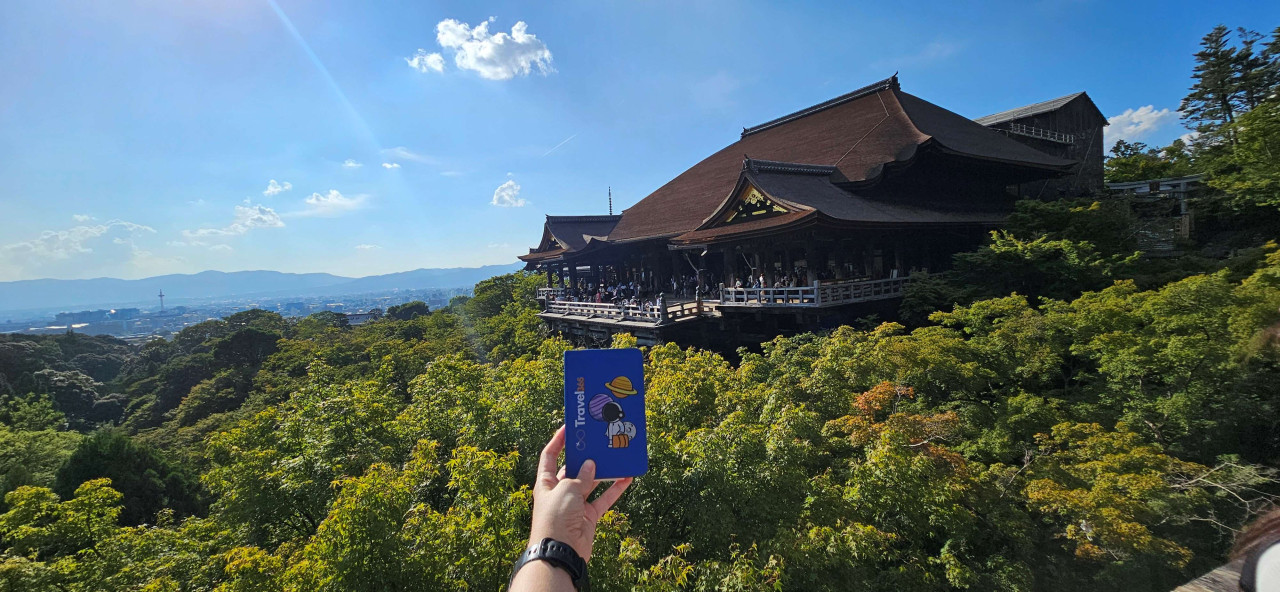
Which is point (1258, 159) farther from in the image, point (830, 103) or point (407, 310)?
point (407, 310)

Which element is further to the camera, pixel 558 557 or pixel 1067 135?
pixel 1067 135

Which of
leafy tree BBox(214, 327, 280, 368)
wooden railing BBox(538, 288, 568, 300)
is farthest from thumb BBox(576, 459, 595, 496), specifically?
leafy tree BBox(214, 327, 280, 368)

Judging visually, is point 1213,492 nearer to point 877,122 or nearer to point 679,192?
point 877,122

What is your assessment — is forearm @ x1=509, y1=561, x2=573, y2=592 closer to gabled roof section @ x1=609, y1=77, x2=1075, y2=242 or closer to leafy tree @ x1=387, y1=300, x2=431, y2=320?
gabled roof section @ x1=609, y1=77, x2=1075, y2=242

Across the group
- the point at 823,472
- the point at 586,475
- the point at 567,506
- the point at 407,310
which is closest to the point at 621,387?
the point at 586,475

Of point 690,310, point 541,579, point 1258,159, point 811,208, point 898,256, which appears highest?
point 1258,159

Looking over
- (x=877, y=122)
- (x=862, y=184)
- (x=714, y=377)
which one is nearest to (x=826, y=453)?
(x=714, y=377)

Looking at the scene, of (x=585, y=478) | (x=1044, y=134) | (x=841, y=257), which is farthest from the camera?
(x=1044, y=134)
